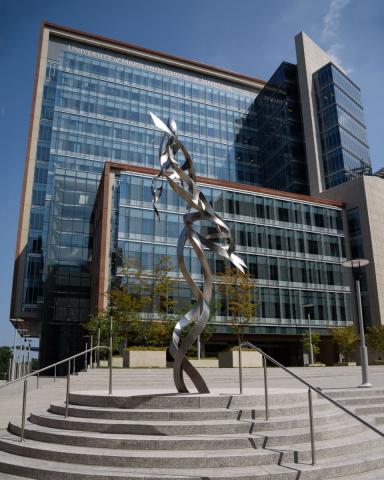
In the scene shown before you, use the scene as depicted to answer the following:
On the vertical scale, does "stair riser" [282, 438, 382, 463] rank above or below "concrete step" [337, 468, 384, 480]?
above

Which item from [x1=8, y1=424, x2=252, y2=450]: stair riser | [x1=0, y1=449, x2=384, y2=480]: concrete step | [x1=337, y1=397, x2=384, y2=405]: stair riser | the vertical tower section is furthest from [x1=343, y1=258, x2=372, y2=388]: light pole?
the vertical tower section

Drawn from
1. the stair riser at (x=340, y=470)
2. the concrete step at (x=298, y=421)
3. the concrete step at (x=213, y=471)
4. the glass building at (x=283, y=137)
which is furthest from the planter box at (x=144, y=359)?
the glass building at (x=283, y=137)

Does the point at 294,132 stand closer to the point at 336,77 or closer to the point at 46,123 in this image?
the point at 336,77

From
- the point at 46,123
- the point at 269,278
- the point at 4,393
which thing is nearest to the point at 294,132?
the point at 269,278

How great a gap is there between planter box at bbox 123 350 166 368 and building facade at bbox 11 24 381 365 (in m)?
16.4

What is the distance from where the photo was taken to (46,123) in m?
67.8

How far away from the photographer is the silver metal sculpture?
10227mm

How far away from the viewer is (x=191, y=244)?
36.6 feet

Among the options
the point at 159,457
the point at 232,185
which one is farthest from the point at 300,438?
the point at 232,185

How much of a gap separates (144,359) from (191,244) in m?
Answer: 16.7

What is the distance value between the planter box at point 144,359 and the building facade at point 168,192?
1636 cm

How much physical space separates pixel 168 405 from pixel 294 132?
72807mm

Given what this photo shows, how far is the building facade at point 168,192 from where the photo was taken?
47719 mm

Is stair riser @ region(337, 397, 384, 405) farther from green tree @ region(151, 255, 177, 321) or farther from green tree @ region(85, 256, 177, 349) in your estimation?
green tree @ region(151, 255, 177, 321)
